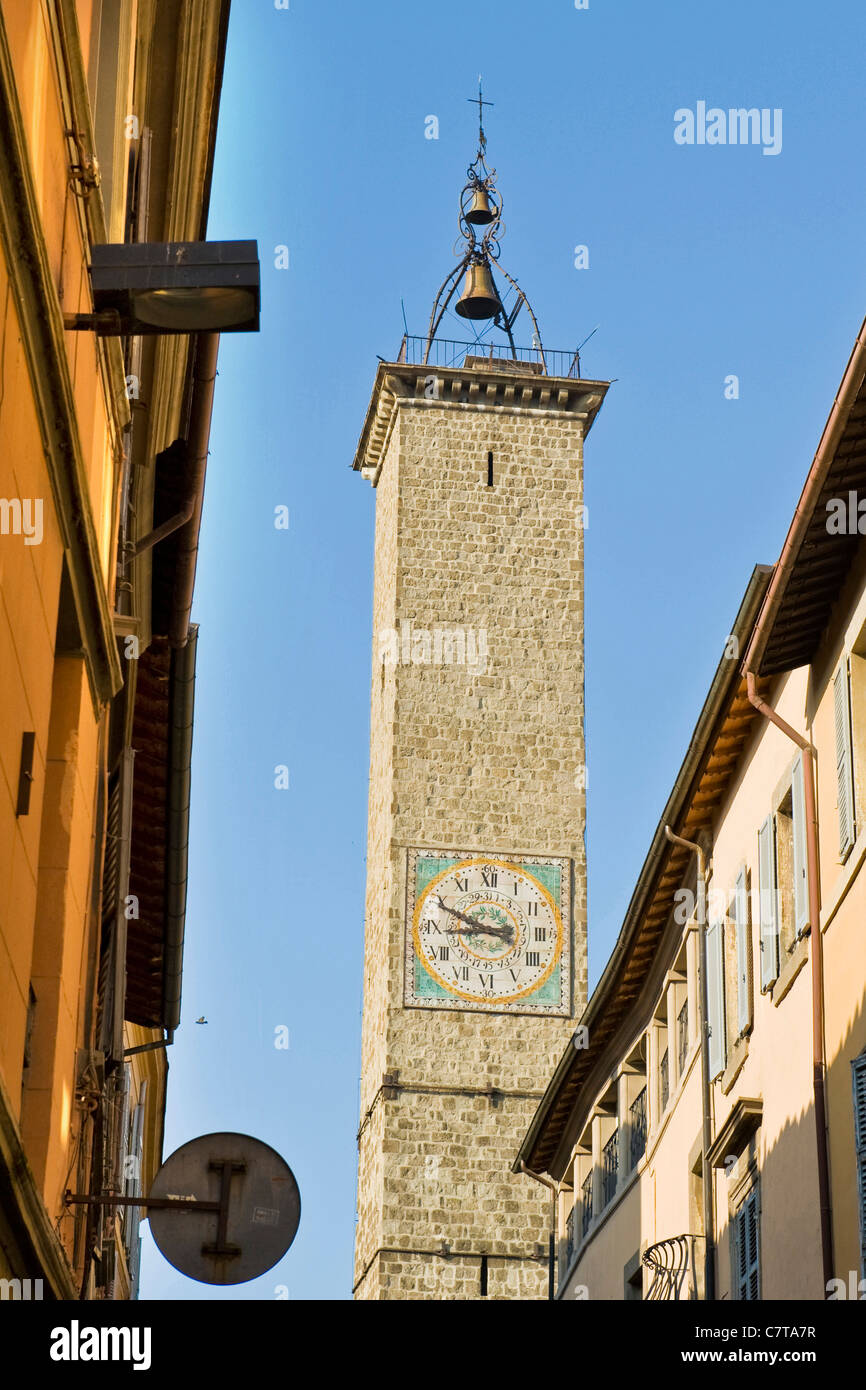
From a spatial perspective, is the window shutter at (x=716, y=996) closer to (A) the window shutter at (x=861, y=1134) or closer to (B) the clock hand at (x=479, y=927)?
(A) the window shutter at (x=861, y=1134)

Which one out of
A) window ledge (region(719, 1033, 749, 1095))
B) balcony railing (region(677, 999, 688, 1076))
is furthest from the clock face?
window ledge (region(719, 1033, 749, 1095))

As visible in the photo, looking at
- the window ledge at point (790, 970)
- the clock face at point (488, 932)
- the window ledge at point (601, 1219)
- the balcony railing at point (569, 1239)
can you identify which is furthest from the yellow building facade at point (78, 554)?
the clock face at point (488, 932)

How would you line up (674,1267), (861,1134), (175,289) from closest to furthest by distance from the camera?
(175,289)
(861,1134)
(674,1267)

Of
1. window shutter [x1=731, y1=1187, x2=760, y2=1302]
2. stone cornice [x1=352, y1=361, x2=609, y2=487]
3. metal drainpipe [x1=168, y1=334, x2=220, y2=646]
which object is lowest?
window shutter [x1=731, y1=1187, x2=760, y2=1302]

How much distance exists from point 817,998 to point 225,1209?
5225 mm

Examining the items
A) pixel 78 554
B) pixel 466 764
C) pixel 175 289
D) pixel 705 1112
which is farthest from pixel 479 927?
pixel 175 289

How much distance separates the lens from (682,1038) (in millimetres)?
20938

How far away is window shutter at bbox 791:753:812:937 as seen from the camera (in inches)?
594

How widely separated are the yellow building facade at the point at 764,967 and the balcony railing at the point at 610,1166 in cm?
48

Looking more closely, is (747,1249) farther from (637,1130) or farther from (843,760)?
(637,1130)

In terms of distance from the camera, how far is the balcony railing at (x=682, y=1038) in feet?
67.8

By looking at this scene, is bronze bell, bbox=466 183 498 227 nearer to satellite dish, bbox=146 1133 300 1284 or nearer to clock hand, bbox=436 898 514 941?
clock hand, bbox=436 898 514 941

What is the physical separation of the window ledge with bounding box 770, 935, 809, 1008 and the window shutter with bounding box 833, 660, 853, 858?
1.13 meters
